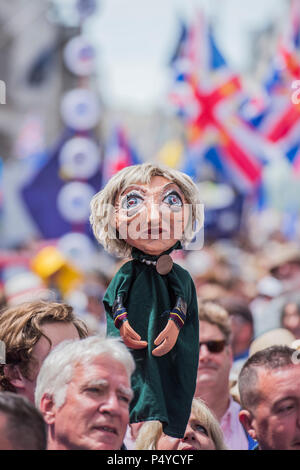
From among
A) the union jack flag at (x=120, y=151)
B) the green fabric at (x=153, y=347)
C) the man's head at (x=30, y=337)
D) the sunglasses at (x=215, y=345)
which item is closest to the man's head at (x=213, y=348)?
the sunglasses at (x=215, y=345)

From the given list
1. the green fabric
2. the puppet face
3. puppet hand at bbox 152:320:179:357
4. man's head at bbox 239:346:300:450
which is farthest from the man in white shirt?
the puppet face

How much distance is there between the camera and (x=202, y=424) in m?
1.87

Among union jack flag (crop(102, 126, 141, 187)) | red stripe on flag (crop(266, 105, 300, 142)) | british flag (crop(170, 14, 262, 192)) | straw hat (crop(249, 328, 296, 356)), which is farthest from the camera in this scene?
british flag (crop(170, 14, 262, 192))

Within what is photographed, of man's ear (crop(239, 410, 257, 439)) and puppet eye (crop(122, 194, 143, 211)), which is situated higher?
puppet eye (crop(122, 194, 143, 211))

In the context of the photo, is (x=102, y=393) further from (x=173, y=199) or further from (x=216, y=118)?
(x=216, y=118)

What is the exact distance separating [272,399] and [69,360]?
1.76ft

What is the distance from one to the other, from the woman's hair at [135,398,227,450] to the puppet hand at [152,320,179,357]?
8.5 inches

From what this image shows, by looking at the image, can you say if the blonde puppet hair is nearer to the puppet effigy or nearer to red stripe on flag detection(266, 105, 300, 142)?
the puppet effigy

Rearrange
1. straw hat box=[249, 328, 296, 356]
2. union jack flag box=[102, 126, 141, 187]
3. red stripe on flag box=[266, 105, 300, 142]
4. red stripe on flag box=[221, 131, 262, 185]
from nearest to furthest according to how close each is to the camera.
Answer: straw hat box=[249, 328, 296, 356]
union jack flag box=[102, 126, 141, 187]
red stripe on flag box=[266, 105, 300, 142]
red stripe on flag box=[221, 131, 262, 185]

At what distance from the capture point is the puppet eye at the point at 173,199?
1.87m

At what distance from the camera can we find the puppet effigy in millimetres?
1742

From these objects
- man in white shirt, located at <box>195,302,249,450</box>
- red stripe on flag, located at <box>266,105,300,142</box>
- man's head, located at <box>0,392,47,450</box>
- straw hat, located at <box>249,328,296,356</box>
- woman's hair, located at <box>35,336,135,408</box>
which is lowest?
man in white shirt, located at <box>195,302,249,450</box>

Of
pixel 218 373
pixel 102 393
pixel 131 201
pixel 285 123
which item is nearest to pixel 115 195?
pixel 131 201

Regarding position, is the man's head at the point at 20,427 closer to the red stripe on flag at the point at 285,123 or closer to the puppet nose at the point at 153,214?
the puppet nose at the point at 153,214
